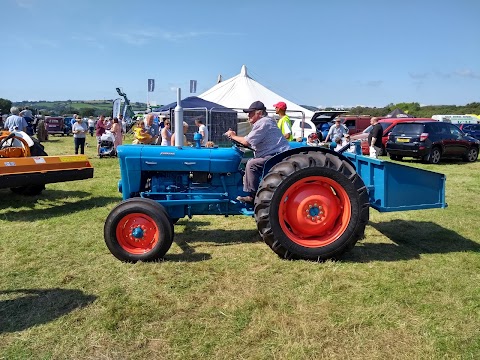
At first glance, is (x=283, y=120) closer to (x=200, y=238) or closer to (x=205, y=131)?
(x=200, y=238)

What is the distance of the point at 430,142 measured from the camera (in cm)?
1338

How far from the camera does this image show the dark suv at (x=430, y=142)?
1338 cm

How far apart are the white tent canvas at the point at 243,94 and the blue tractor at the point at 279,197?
14985 millimetres

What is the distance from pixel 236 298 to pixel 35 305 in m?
1.63

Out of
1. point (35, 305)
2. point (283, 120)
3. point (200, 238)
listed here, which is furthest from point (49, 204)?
point (283, 120)

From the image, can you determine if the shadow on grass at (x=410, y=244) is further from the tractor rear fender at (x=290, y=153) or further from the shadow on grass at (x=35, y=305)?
the shadow on grass at (x=35, y=305)

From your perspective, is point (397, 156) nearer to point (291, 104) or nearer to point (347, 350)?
point (291, 104)

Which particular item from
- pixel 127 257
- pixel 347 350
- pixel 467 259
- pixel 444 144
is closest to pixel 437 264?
pixel 467 259

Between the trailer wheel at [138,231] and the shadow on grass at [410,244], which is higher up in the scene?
the trailer wheel at [138,231]

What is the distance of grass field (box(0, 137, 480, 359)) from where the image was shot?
279 cm

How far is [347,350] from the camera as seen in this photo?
2.75 metres

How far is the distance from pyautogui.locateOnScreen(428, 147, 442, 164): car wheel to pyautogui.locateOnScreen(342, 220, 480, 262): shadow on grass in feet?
27.7

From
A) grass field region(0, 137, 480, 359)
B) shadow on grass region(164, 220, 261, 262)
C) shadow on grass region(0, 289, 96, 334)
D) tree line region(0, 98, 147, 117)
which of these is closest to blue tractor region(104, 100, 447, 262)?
grass field region(0, 137, 480, 359)

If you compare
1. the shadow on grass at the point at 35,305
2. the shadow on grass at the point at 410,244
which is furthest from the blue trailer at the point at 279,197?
the shadow on grass at the point at 35,305
